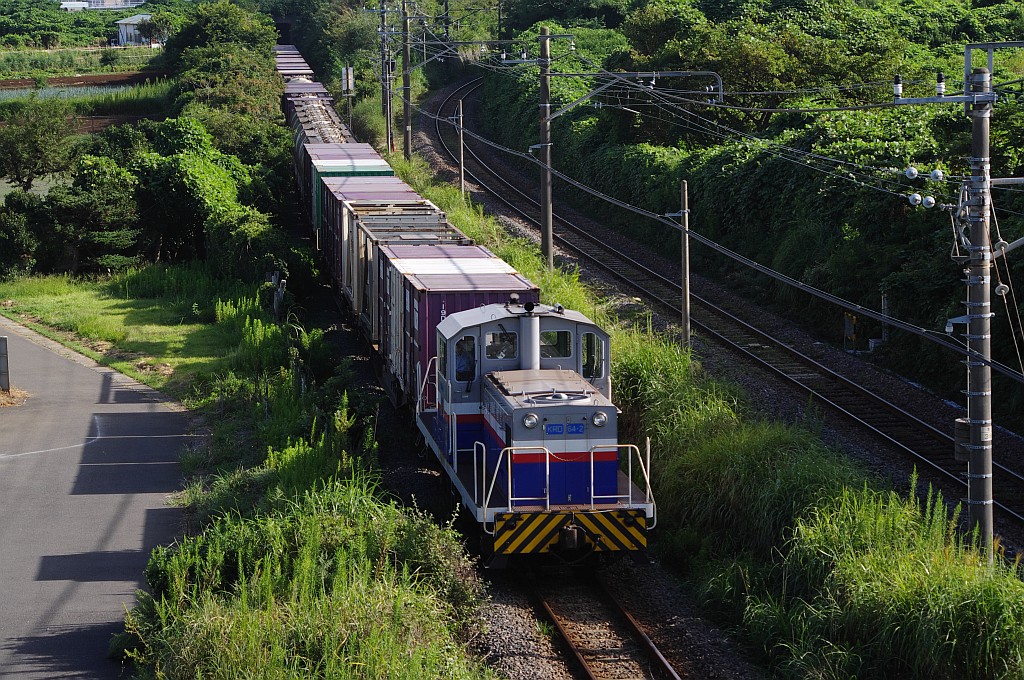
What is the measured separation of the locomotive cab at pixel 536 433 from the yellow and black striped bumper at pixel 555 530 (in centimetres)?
1

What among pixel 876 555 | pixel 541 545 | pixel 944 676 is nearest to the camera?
pixel 944 676

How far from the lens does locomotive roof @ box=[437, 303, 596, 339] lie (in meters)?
15.0

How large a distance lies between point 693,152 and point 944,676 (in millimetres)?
29069

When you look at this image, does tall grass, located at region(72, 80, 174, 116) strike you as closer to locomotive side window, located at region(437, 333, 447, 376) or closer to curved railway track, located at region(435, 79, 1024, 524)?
curved railway track, located at region(435, 79, 1024, 524)

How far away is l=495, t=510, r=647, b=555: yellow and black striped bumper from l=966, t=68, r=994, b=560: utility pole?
4.02m

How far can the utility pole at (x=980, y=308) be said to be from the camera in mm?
12727

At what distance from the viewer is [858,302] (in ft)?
87.2

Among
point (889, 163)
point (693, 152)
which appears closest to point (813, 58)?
point (693, 152)

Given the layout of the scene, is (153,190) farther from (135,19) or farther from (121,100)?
(135,19)

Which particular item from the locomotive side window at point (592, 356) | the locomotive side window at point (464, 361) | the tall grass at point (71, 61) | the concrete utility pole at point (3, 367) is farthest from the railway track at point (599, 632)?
the tall grass at point (71, 61)

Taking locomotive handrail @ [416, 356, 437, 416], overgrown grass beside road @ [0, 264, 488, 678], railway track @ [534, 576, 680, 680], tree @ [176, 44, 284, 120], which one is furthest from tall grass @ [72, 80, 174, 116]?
railway track @ [534, 576, 680, 680]

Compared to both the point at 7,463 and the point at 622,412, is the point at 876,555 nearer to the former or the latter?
the point at 622,412

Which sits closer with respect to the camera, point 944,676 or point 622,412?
point 944,676

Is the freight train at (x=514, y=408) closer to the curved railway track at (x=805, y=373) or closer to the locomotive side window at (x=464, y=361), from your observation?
the locomotive side window at (x=464, y=361)
